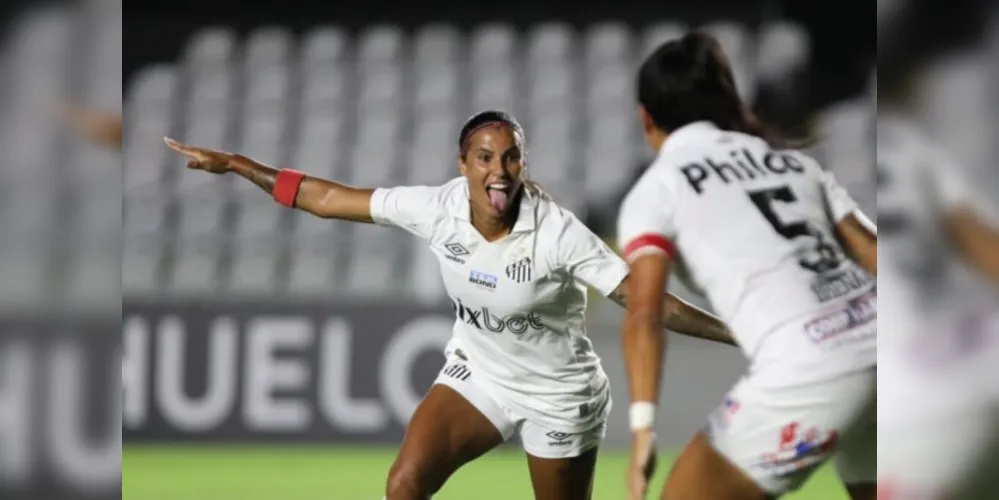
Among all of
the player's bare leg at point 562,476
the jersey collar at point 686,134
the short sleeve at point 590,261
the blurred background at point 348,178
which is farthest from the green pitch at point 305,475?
the jersey collar at point 686,134

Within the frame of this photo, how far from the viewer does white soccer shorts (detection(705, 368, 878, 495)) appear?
189 centimetres

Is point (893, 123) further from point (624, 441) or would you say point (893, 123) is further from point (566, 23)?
point (566, 23)

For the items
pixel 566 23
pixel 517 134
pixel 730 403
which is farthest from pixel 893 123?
pixel 566 23

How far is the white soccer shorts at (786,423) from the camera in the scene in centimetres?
189

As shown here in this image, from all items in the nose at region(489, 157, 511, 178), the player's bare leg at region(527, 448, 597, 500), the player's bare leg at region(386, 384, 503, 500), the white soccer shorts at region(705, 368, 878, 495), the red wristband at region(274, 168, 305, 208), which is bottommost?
the player's bare leg at region(527, 448, 597, 500)

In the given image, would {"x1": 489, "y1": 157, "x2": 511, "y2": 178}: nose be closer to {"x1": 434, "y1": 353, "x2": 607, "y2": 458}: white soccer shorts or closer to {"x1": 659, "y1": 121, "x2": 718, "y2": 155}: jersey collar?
{"x1": 434, "y1": 353, "x2": 607, "y2": 458}: white soccer shorts

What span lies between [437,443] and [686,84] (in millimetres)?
1162

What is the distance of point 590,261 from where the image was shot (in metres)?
2.71

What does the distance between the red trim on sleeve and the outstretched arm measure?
1.17 metres

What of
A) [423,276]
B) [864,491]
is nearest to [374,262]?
[423,276]

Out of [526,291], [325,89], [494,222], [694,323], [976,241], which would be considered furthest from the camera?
[325,89]

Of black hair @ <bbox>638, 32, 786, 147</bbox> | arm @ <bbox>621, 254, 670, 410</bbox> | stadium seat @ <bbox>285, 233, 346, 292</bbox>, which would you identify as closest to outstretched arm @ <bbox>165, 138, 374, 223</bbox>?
black hair @ <bbox>638, 32, 786, 147</bbox>

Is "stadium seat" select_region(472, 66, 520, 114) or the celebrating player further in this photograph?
"stadium seat" select_region(472, 66, 520, 114)

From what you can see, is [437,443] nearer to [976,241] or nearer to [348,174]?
[976,241]
